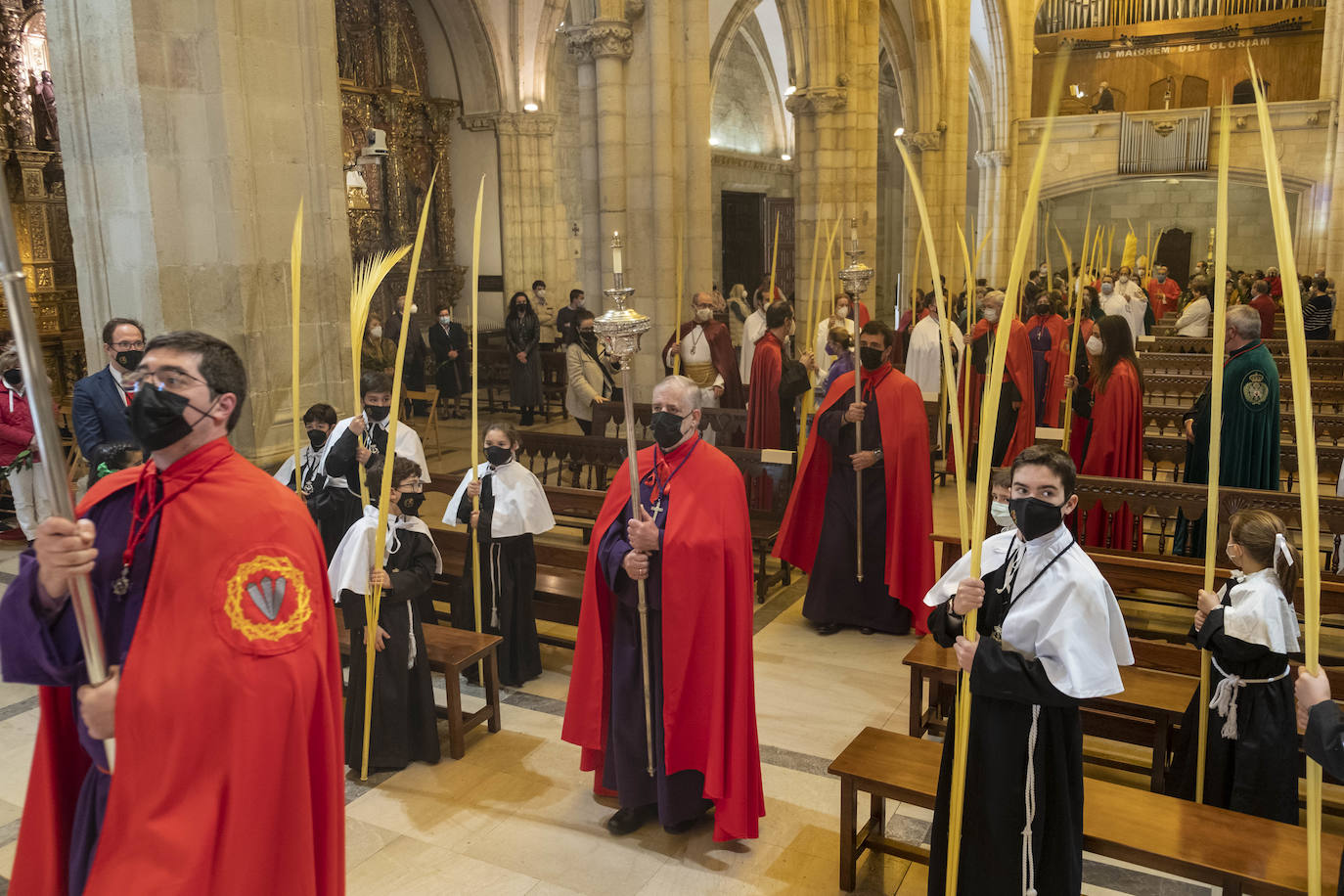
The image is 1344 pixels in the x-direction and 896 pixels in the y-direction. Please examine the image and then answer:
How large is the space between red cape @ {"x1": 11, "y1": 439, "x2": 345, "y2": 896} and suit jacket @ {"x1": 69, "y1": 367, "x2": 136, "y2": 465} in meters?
3.15

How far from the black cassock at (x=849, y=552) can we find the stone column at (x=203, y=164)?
3519 mm

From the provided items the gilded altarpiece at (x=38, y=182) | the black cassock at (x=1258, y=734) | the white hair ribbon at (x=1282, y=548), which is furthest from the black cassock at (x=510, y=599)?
the gilded altarpiece at (x=38, y=182)

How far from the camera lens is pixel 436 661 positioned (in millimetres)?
4793

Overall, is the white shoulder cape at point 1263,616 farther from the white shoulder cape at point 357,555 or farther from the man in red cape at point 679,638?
the white shoulder cape at point 357,555

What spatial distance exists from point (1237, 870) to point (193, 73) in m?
6.49

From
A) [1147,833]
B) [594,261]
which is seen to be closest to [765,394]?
[594,261]

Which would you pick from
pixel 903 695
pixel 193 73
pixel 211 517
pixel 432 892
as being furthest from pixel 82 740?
pixel 193 73

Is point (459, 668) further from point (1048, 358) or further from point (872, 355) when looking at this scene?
point (1048, 358)

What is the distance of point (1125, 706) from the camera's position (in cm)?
425

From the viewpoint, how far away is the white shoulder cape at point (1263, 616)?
3.41 meters

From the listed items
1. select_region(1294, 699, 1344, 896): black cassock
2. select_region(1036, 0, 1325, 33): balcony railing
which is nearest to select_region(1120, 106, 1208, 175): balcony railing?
select_region(1036, 0, 1325, 33): balcony railing

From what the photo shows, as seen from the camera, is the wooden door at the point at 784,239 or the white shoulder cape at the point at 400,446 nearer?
the white shoulder cape at the point at 400,446

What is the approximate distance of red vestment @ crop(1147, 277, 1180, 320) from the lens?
2039cm

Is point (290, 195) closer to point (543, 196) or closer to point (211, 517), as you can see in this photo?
point (211, 517)
